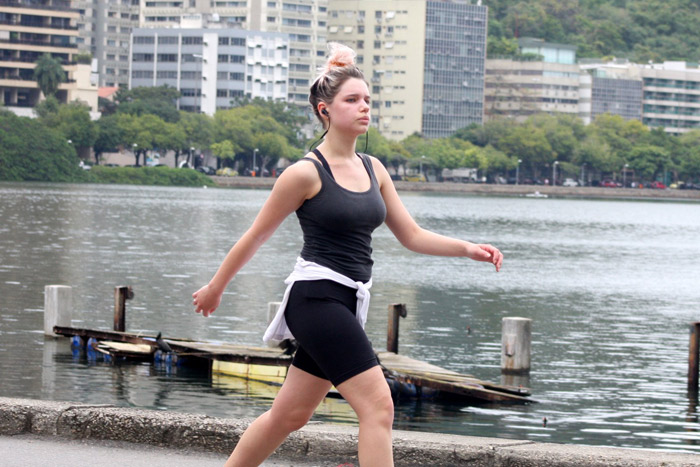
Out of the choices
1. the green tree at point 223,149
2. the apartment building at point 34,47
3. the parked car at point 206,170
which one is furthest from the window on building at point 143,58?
the green tree at point 223,149

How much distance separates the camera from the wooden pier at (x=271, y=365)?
53.5 ft

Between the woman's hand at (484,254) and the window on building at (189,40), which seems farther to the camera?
the window on building at (189,40)

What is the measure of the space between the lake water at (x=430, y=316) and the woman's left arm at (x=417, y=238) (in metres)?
8.62

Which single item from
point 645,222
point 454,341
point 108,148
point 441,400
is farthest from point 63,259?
point 108,148

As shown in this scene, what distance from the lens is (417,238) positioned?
6.32 m

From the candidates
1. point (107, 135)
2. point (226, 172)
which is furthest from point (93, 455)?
point (226, 172)

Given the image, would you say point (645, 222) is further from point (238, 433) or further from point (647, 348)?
point (238, 433)

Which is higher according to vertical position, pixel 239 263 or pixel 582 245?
pixel 239 263

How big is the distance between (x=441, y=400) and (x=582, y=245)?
57487 millimetres

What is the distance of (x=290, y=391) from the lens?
6000 mm

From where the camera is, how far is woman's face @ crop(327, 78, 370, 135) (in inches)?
236

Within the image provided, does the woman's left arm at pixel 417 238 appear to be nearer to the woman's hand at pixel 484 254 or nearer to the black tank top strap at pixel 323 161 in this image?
the woman's hand at pixel 484 254

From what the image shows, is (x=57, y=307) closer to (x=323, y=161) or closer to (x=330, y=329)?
(x=323, y=161)

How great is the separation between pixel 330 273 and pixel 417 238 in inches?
25.5
